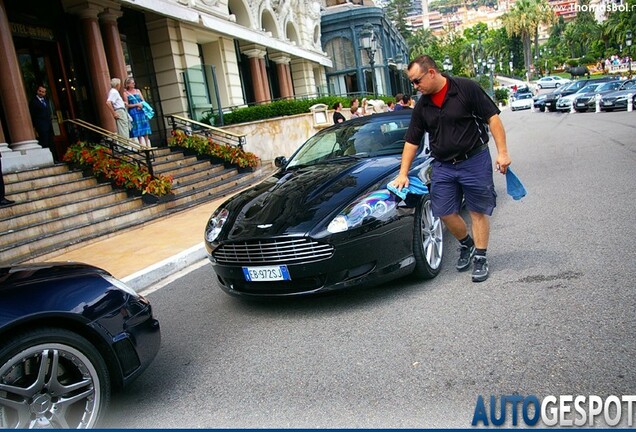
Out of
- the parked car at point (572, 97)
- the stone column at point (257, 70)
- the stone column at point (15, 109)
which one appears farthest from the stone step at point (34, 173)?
the parked car at point (572, 97)

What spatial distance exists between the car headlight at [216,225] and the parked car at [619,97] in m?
25.1

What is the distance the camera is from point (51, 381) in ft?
8.35

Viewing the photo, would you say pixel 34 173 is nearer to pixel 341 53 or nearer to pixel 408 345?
pixel 408 345

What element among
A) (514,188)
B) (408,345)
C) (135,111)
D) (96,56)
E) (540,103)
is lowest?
(408,345)

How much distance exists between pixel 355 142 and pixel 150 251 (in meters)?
3.55

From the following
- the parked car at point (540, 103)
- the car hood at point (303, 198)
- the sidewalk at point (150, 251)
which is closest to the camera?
the car hood at point (303, 198)

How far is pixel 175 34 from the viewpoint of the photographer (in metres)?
→ 17.0

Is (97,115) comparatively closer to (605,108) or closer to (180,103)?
(180,103)

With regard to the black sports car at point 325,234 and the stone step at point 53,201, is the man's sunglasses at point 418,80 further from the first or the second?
the stone step at point 53,201

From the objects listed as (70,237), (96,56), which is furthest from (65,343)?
(96,56)

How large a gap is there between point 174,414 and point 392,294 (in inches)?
80.4

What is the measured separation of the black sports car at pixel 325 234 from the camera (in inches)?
155

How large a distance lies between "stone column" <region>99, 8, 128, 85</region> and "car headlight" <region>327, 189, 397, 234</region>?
12.2 meters

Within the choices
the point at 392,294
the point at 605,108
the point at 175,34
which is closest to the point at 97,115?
the point at 175,34
